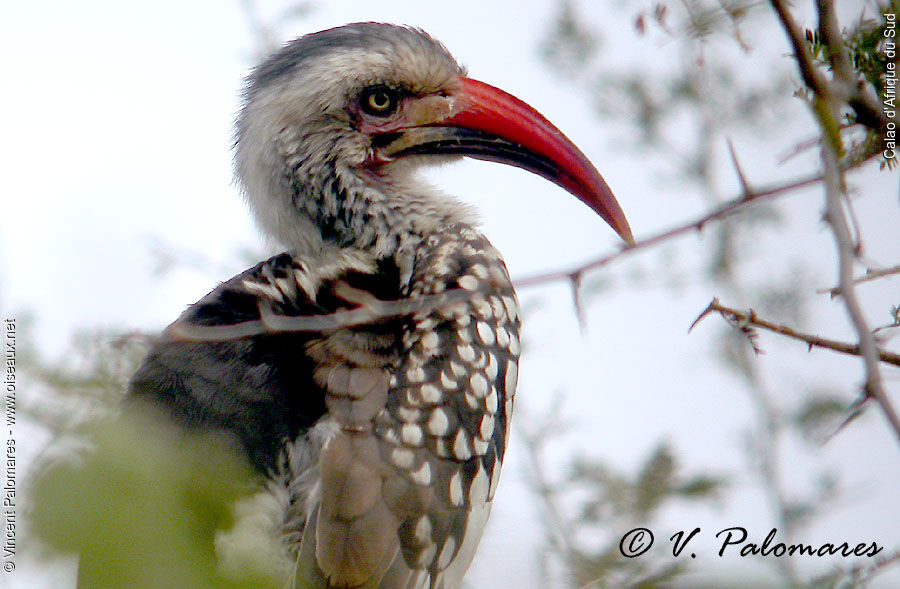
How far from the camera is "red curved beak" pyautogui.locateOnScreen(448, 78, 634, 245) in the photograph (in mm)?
3314

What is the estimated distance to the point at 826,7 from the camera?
1.81 m

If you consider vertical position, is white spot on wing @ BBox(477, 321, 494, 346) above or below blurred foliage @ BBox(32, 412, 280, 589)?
above

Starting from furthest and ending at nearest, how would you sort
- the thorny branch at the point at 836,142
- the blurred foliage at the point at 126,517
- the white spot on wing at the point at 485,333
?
1. the white spot on wing at the point at 485,333
2. the thorny branch at the point at 836,142
3. the blurred foliage at the point at 126,517

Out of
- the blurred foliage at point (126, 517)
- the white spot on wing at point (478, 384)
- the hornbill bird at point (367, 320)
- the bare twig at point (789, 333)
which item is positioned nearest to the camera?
the blurred foliage at point (126, 517)

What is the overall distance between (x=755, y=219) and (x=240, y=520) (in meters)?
6.00

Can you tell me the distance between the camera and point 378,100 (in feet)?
11.3

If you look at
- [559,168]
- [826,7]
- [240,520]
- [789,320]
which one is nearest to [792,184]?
[826,7]

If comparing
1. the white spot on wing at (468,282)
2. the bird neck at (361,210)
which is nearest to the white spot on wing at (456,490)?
the white spot on wing at (468,282)

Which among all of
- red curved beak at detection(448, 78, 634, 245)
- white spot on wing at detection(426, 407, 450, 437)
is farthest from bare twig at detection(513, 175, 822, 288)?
red curved beak at detection(448, 78, 634, 245)

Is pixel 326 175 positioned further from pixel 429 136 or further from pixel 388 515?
pixel 388 515

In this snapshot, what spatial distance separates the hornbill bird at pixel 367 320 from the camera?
2.45 meters

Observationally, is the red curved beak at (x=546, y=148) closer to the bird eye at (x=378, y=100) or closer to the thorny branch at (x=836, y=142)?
the bird eye at (x=378, y=100)

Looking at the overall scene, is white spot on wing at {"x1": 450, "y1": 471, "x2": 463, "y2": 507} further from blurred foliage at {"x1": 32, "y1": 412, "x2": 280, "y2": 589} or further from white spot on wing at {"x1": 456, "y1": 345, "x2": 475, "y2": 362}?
blurred foliage at {"x1": 32, "y1": 412, "x2": 280, "y2": 589}

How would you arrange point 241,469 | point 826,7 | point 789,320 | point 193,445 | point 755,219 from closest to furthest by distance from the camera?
1. point 826,7
2. point 193,445
3. point 241,469
4. point 789,320
5. point 755,219
